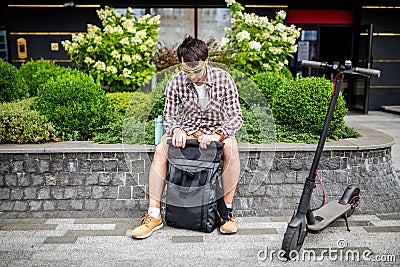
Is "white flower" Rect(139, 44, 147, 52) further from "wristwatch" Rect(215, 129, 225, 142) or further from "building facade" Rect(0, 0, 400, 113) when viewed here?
"building facade" Rect(0, 0, 400, 113)

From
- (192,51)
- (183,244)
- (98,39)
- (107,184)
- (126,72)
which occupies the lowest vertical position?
(183,244)

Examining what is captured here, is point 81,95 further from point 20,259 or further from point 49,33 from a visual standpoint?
point 49,33

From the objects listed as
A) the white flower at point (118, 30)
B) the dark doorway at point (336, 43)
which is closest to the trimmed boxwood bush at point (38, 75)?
the white flower at point (118, 30)

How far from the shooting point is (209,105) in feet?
10.5

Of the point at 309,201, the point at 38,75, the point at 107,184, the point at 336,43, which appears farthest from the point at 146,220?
the point at 336,43

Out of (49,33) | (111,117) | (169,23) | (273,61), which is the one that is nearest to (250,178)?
(111,117)

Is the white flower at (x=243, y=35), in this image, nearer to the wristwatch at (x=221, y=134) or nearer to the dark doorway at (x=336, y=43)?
the wristwatch at (x=221, y=134)

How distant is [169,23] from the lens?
9.16 m

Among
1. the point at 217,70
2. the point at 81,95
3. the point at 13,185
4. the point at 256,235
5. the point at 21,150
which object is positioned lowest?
the point at 256,235

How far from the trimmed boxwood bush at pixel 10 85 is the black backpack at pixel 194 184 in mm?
2797

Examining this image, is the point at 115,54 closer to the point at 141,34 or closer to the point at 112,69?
the point at 112,69

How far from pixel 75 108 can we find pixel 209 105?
142 centimetres

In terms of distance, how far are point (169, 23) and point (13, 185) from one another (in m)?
6.34

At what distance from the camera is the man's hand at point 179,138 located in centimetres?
304
